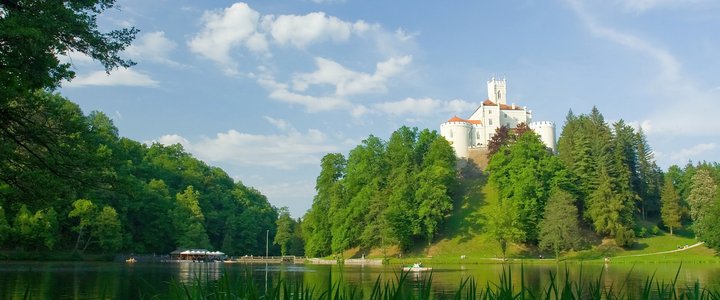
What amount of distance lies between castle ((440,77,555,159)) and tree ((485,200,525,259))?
1081 inches

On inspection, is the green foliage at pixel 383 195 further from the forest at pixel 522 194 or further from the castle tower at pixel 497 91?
the castle tower at pixel 497 91

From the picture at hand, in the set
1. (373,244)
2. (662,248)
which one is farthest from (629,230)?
(373,244)

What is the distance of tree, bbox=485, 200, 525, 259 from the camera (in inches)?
2205

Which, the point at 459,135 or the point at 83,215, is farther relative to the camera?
the point at 459,135

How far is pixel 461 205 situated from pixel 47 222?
4315 centimetres

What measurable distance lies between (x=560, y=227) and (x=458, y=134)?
3563cm

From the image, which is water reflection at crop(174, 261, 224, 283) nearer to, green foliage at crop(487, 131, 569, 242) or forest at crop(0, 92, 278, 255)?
forest at crop(0, 92, 278, 255)

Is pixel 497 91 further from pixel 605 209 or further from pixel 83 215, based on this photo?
pixel 83 215

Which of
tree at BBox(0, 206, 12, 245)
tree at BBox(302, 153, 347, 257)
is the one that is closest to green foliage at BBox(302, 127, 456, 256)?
tree at BBox(302, 153, 347, 257)

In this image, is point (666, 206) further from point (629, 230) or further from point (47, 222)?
point (47, 222)

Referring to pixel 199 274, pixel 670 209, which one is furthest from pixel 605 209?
pixel 199 274

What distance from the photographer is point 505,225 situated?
5641 cm

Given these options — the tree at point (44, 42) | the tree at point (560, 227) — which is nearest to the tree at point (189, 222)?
the tree at point (560, 227)

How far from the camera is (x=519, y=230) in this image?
187ft
